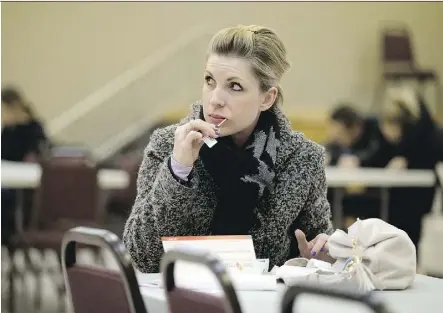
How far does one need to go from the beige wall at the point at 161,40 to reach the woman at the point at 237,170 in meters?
7.82

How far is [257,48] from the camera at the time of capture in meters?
2.70

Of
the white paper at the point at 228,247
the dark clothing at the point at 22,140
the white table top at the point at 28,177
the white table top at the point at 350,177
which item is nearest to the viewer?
the white paper at the point at 228,247

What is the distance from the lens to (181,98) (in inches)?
420

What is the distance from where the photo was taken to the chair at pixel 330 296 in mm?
1462

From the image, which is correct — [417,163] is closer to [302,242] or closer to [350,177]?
[350,177]

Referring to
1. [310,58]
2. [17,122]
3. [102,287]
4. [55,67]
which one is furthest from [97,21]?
[102,287]

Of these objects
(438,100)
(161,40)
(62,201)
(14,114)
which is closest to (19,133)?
(14,114)

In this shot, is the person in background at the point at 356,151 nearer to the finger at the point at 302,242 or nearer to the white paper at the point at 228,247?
the finger at the point at 302,242

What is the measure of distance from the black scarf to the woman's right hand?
107 millimetres

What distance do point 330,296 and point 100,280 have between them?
0.67 m

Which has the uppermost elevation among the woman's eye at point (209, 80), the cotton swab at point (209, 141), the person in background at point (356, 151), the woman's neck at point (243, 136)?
the woman's eye at point (209, 80)

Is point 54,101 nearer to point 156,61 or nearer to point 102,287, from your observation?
point 156,61

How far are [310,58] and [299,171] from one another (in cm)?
992

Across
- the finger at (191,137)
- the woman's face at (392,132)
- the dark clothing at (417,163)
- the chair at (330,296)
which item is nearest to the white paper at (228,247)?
the finger at (191,137)
